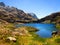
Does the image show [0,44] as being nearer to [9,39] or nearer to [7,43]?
[7,43]

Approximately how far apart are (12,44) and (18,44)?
1136 millimetres

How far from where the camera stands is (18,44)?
28984 mm

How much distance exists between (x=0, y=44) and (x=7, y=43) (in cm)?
235

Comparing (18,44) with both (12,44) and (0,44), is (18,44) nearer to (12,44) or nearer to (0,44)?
(12,44)

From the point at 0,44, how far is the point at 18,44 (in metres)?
3.39

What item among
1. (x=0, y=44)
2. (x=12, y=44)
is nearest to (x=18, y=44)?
(x=12, y=44)

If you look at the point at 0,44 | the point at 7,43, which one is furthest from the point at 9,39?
the point at 0,44

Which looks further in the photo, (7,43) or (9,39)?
(9,39)

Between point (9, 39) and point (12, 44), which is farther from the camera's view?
point (9, 39)

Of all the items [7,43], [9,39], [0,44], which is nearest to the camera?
[0,44]

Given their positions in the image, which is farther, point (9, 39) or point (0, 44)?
point (9, 39)

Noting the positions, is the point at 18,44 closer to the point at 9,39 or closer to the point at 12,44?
the point at 12,44

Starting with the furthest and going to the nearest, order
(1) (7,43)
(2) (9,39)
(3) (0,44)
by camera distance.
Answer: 1. (2) (9,39)
2. (1) (7,43)
3. (3) (0,44)

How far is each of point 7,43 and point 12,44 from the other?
4.74 ft
